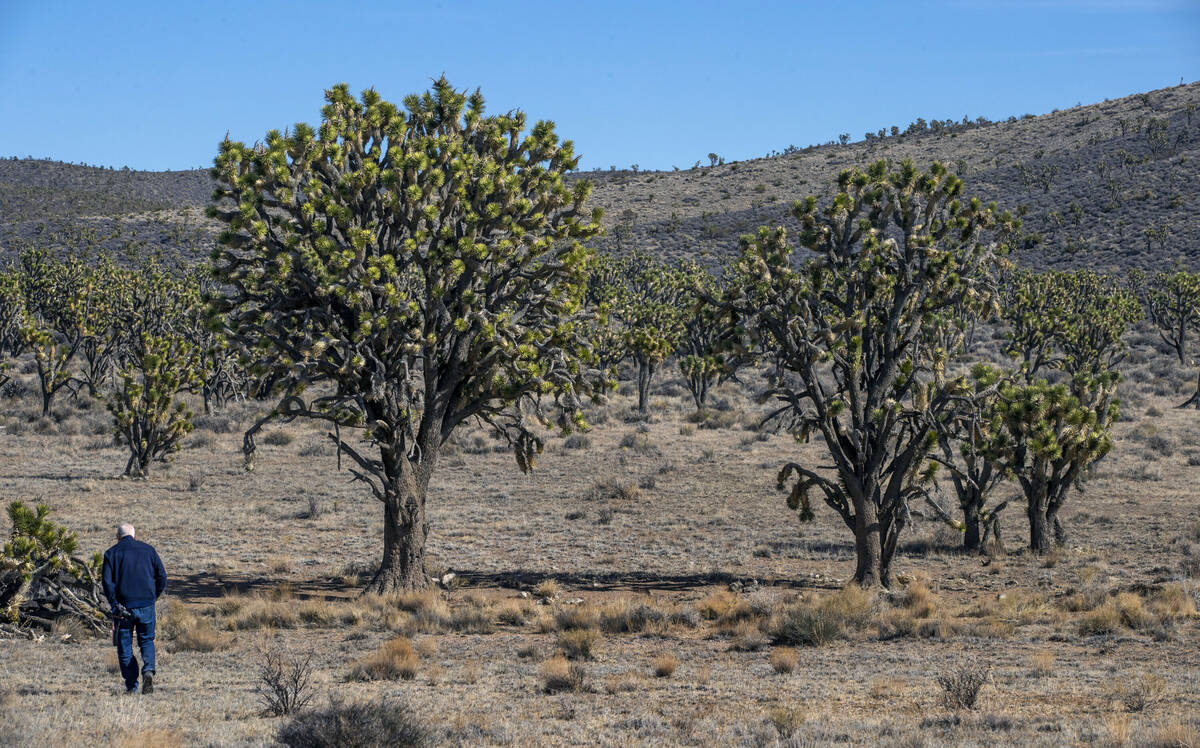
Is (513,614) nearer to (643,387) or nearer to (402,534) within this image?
(402,534)

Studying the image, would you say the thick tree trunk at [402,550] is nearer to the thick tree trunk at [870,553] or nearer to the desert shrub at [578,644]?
the desert shrub at [578,644]

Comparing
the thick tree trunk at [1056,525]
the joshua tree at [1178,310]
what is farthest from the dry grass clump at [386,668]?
the joshua tree at [1178,310]

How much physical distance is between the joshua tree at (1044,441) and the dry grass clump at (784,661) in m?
9.43

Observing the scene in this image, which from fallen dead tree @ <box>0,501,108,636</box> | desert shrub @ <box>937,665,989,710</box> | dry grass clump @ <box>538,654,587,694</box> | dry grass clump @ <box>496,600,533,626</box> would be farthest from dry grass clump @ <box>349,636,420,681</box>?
desert shrub @ <box>937,665,989,710</box>

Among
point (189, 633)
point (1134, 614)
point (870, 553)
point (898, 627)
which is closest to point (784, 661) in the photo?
point (898, 627)

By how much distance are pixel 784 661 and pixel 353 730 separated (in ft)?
17.6

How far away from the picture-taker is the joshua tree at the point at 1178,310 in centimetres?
5581

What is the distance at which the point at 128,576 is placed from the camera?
9852mm

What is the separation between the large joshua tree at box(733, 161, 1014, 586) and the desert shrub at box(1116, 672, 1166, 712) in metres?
6.46

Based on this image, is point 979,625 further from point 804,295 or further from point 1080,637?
point 804,295

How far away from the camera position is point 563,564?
19625 millimetres

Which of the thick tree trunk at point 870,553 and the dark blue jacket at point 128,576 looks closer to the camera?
the dark blue jacket at point 128,576

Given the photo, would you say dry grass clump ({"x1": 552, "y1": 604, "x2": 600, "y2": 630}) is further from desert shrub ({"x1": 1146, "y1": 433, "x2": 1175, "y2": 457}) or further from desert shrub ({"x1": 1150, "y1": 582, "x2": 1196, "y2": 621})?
desert shrub ({"x1": 1146, "y1": 433, "x2": 1175, "y2": 457})

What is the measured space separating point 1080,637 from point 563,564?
30.9 ft
